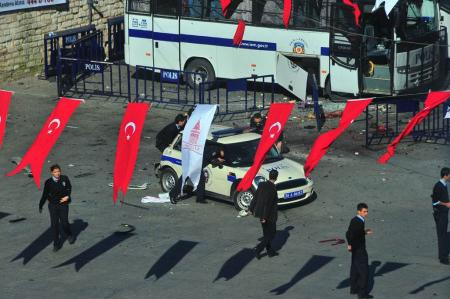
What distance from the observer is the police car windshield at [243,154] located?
21.1 metres

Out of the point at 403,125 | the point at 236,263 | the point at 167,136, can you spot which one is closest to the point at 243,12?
the point at 403,125

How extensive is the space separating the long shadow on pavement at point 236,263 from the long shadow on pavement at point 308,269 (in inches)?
40.1

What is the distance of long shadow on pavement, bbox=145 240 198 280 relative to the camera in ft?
57.7

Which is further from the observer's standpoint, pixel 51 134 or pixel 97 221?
pixel 97 221

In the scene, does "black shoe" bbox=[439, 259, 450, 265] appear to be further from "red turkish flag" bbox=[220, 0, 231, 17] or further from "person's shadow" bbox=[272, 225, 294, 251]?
"red turkish flag" bbox=[220, 0, 231, 17]

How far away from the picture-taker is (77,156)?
25328 millimetres

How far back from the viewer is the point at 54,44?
33.2m

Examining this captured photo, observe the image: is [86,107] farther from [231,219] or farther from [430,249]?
[430,249]

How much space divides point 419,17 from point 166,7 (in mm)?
7640

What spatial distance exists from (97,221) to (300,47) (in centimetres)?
1132

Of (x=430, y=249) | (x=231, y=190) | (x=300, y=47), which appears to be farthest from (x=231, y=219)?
(x=300, y=47)

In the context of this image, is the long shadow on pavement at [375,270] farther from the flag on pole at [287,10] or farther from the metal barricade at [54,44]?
the metal barricade at [54,44]

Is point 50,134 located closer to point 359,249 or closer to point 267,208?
point 267,208

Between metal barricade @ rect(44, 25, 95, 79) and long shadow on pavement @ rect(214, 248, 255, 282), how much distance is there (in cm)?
1579
